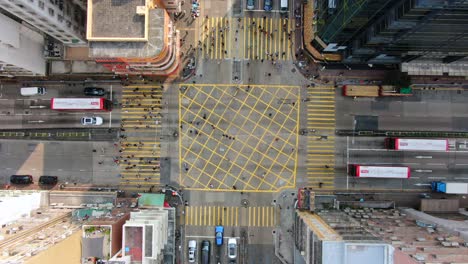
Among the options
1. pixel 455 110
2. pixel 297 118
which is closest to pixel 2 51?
pixel 297 118

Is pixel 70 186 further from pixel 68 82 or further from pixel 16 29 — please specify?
pixel 16 29

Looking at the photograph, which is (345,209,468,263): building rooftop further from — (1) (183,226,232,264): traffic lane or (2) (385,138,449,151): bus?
(1) (183,226,232,264): traffic lane

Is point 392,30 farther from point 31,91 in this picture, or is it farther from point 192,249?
point 31,91

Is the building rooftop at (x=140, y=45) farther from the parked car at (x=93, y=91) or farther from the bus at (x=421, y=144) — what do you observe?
the bus at (x=421, y=144)

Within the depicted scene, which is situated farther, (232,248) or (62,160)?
(62,160)

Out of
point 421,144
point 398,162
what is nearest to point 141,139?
point 398,162

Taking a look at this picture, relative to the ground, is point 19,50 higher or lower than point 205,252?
higher

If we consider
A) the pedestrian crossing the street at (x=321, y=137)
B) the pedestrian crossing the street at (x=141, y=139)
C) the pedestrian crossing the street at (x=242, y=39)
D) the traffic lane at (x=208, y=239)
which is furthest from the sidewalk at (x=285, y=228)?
the pedestrian crossing the street at (x=242, y=39)

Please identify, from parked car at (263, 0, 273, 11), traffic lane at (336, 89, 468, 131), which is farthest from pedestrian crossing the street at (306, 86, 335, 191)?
parked car at (263, 0, 273, 11)
